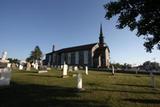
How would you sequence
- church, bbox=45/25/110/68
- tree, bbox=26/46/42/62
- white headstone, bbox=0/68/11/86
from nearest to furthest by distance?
white headstone, bbox=0/68/11/86 → church, bbox=45/25/110/68 → tree, bbox=26/46/42/62

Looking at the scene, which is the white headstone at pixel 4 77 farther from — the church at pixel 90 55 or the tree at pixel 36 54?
the tree at pixel 36 54

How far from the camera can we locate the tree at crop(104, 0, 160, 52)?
36.4ft

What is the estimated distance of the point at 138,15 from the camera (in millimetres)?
11930

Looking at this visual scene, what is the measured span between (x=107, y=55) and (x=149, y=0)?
91.2 metres

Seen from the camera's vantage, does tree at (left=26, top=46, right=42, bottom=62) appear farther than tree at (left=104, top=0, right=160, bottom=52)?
Yes

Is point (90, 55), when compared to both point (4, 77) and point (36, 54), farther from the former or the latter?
point (4, 77)

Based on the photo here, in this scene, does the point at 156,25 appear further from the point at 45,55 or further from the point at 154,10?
the point at 45,55

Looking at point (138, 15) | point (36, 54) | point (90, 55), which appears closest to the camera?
point (138, 15)

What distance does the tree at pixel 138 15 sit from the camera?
11.1 metres

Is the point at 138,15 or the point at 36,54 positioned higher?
the point at 36,54

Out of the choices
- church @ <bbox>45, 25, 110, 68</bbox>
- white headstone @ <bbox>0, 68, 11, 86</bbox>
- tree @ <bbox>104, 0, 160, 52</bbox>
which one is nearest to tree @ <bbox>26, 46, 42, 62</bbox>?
church @ <bbox>45, 25, 110, 68</bbox>

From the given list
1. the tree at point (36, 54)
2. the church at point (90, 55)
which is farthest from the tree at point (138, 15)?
the tree at point (36, 54)

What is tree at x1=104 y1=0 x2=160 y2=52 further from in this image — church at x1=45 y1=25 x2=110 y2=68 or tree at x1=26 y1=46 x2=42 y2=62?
tree at x1=26 y1=46 x2=42 y2=62

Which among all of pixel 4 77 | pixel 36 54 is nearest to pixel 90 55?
pixel 36 54
